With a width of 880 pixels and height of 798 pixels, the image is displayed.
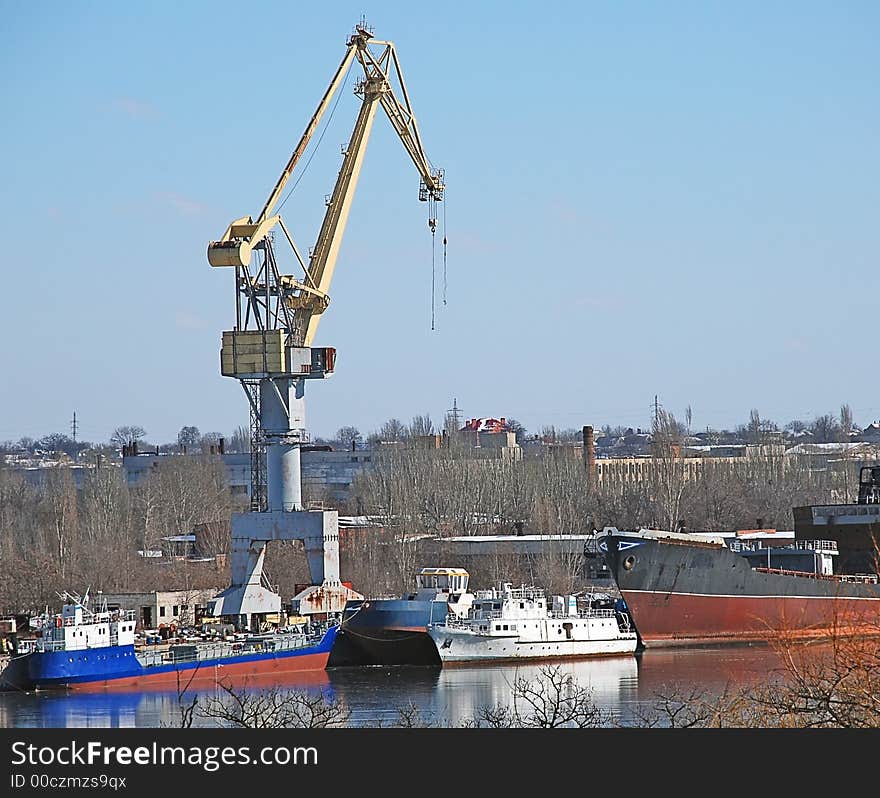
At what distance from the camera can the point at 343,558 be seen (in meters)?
46.7

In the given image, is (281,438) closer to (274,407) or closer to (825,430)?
(274,407)

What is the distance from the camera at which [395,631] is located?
3206 cm

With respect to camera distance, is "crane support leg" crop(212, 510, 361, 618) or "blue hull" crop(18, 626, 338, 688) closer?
"blue hull" crop(18, 626, 338, 688)

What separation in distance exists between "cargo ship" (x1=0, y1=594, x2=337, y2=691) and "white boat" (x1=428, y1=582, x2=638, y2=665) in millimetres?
2606

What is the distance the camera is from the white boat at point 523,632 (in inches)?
1237

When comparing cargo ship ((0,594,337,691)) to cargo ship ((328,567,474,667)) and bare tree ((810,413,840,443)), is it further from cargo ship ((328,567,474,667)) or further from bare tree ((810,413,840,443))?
bare tree ((810,413,840,443))

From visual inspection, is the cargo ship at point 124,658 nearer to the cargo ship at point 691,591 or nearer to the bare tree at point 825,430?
the cargo ship at point 691,591

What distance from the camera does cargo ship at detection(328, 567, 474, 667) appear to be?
3164 cm

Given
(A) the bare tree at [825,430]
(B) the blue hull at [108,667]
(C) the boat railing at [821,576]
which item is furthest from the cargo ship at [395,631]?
(A) the bare tree at [825,430]

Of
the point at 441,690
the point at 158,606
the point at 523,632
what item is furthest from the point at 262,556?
the point at 441,690

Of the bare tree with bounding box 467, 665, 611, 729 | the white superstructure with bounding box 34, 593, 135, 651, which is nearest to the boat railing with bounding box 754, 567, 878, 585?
the bare tree with bounding box 467, 665, 611, 729

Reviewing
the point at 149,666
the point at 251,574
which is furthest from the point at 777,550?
the point at 149,666

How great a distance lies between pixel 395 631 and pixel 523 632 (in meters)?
2.46
